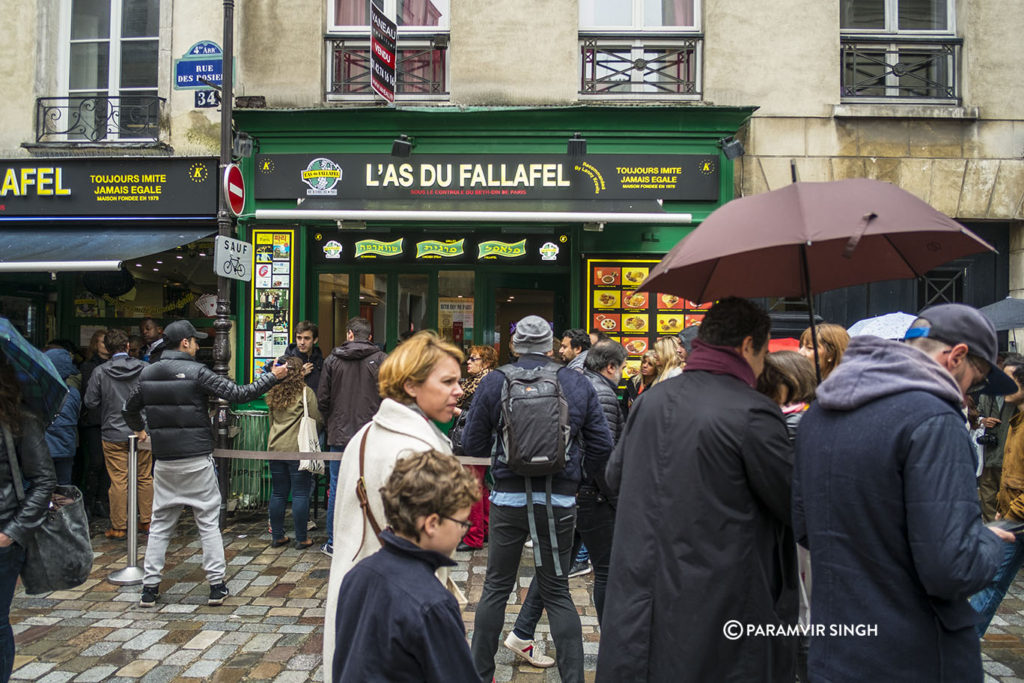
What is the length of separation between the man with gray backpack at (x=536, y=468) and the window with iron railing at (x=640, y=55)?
5.38 meters

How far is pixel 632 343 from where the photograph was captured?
8.36 m

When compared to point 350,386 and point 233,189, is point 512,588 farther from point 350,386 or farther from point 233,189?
point 233,189

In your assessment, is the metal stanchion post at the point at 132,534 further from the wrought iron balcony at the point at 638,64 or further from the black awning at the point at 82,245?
the wrought iron balcony at the point at 638,64

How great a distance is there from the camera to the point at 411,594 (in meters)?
1.87

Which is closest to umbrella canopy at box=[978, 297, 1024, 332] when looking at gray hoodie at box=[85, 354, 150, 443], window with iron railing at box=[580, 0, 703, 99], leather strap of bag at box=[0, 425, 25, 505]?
window with iron railing at box=[580, 0, 703, 99]

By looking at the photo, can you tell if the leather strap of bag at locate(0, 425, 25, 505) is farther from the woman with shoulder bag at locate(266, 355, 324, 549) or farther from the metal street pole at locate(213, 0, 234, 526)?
the metal street pole at locate(213, 0, 234, 526)

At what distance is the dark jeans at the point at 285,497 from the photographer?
6691 mm

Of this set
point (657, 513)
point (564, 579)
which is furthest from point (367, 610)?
point (564, 579)

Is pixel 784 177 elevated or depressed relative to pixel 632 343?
elevated

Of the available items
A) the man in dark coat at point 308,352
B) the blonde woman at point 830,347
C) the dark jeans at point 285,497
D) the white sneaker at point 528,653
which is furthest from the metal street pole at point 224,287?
the blonde woman at point 830,347

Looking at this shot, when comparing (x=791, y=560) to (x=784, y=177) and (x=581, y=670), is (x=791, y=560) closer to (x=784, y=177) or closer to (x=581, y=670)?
(x=581, y=670)

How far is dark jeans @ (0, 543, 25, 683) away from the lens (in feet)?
10.9

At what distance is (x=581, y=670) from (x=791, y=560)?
169 cm

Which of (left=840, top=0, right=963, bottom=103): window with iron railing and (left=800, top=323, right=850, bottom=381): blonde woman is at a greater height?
(left=840, top=0, right=963, bottom=103): window with iron railing
